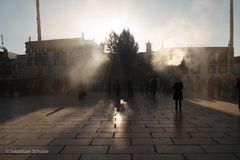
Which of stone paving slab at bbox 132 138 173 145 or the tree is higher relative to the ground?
the tree

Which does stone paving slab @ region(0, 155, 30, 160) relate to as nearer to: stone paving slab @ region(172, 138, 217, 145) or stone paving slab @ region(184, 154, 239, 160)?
stone paving slab @ region(184, 154, 239, 160)

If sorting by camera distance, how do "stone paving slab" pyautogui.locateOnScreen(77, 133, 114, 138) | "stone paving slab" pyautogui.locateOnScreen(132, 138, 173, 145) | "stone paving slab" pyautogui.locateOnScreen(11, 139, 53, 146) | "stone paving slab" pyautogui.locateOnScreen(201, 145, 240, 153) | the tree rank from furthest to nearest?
the tree
"stone paving slab" pyautogui.locateOnScreen(77, 133, 114, 138)
"stone paving slab" pyautogui.locateOnScreen(11, 139, 53, 146)
"stone paving slab" pyautogui.locateOnScreen(132, 138, 173, 145)
"stone paving slab" pyautogui.locateOnScreen(201, 145, 240, 153)

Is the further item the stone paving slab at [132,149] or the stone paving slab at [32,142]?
the stone paving slab at [32,142]

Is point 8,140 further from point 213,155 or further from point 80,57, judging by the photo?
point 80,57

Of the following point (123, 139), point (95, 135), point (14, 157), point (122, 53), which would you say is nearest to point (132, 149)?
point (123, 139)

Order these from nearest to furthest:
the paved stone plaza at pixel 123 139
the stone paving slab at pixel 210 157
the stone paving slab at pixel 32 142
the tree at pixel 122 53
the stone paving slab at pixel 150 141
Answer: the stone paving slab at pixel 210 157
the paved stone plaza at pixel 123 139
the stone paving slab at pixel 150 141
the stone paving slab at pixel 32 142
the tree at pixel 122 53


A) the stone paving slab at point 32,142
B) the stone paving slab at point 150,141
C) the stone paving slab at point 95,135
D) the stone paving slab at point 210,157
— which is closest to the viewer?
the stone paving slab at point 210,157

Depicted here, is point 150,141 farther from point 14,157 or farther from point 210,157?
point 14,157

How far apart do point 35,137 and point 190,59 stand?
42.4m

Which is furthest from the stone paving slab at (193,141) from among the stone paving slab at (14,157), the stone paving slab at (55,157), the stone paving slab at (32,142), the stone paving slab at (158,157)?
the stone paving slab at (14,157)

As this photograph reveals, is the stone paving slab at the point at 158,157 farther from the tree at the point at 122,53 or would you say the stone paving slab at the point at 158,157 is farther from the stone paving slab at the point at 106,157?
the tree at the point at 122,53

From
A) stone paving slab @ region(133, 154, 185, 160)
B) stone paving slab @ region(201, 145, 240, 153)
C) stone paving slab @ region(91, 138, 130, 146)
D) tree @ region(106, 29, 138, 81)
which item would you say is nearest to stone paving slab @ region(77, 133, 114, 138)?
stone paving slab @ region(91, 138, 130, 146)

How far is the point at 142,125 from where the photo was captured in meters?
8.55

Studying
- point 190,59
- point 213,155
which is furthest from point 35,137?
point 190,59
